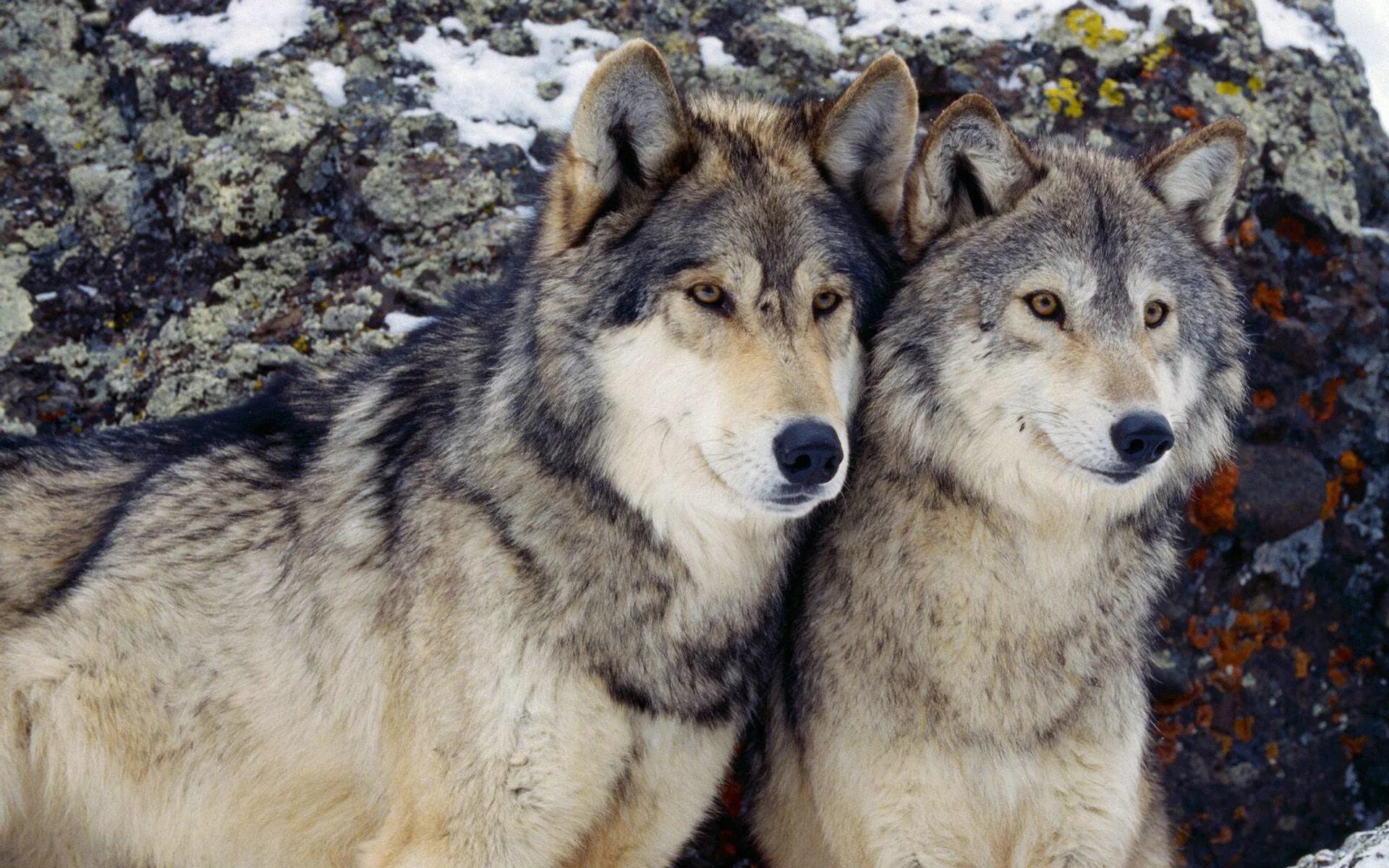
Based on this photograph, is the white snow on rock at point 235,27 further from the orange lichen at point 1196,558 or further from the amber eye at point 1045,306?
the orange lichen at point 1196,558

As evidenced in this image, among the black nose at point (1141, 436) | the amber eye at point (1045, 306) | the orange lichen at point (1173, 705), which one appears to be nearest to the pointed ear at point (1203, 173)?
the amber eye at point (1045, 306)

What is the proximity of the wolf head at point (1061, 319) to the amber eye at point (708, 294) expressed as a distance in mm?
775

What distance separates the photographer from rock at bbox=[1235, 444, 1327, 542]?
5887mm

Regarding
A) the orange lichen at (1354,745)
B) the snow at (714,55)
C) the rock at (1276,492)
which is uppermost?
the snow at (714,55)

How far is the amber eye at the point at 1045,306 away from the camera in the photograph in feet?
13.0

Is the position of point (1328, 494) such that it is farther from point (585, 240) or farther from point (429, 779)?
point (429, 779)

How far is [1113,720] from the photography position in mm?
4230

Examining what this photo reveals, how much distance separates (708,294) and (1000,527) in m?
1.33

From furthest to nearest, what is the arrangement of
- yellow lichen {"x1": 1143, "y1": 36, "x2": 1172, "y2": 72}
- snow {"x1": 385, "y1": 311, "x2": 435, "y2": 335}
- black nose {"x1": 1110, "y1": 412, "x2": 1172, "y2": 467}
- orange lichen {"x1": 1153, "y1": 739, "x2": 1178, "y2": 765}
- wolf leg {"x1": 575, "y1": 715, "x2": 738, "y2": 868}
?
yellow lichen {"x1": 1143, "y1": 36, "x2": 1172, "y2": 72} < snow {"x1": 385, "y1": 311, "x2": 435, "y2": 335} < orange lichen {"x1": 1153, "y1": 739, "x2": 1178, "y2": 765} < wolf leg {"x1": 575, "y1": 715, "x2": 738, "y2": 868} < black nose {"x1": 1110, "y1": 412, "x2": 1172, "y2": 467}

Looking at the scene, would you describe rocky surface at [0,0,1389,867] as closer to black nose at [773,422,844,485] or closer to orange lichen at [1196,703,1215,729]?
orange lichen at [1196,703,1215,729]

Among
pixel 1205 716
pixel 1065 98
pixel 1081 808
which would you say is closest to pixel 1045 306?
pixel 1081 808

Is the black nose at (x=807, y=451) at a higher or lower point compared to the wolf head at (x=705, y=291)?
lower

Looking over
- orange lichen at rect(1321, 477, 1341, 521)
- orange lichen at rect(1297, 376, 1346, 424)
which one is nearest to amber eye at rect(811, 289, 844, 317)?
orange lichen at rect(1297, 376, 1346, 424)

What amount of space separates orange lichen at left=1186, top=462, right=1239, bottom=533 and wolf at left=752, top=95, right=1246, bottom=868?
153 centimetres
